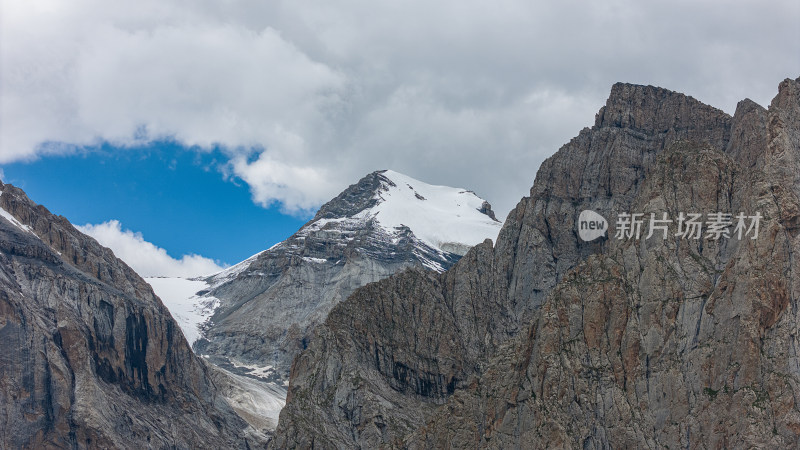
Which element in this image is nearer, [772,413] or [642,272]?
[772,413]

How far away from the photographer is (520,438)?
149625 millimetres

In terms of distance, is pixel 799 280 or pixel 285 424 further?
pixel 285 424

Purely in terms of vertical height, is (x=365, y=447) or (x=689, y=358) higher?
(x=689, y=358)

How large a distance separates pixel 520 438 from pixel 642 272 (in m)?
29.5

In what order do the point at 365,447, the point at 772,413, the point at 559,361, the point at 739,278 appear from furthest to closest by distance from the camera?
the point at 365,447, the point at 559,361, the point at 739,278, the point at 772,413

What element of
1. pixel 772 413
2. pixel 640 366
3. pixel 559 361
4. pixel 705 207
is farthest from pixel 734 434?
pixel 705 207

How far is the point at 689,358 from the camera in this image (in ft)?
468

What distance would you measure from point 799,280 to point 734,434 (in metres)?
22.1

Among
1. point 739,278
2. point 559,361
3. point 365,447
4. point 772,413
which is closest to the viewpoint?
point 772,413

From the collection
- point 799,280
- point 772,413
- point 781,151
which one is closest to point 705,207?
point 781,151

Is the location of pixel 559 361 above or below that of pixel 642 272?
below

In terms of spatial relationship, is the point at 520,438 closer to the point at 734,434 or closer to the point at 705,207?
the point at 734,434

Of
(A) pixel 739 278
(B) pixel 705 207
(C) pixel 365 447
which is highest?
(B) pixel 705 207

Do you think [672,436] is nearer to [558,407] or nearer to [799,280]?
[558,407]
